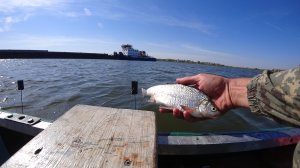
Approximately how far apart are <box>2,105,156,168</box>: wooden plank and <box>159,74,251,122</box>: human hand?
88 cm

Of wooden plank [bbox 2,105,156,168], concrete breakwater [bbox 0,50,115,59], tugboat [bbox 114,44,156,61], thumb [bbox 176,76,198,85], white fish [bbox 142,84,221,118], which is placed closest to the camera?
wooden plank [bbox 2,105,156,168]

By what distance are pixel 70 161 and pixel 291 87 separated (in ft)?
4.45

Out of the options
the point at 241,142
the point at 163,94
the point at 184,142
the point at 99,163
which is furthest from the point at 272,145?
the point at 99,163

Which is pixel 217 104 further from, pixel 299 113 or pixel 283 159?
pixel 283 159

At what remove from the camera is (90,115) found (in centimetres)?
216

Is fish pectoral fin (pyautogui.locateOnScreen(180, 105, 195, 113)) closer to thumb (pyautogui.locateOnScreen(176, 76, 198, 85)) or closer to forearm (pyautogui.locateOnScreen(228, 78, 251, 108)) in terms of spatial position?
thumb (pyautogui.locateOnScreen(176, 76, 198, 85))

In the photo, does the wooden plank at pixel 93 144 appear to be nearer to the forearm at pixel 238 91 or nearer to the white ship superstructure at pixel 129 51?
the forearm at pixel 238 91

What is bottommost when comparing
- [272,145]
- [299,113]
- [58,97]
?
[58,97]

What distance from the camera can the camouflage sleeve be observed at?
150 centimetres

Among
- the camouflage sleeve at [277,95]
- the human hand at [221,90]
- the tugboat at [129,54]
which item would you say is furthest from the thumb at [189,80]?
the tugboat at [129,54]

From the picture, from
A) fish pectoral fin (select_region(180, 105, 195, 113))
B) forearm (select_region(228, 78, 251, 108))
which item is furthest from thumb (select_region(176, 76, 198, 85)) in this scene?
forearm (select_region(228, 78, 251, 108))

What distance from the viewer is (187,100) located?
319 cm

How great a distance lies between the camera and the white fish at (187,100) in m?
2.95

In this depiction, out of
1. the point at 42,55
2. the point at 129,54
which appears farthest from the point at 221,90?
the point at 129,54
